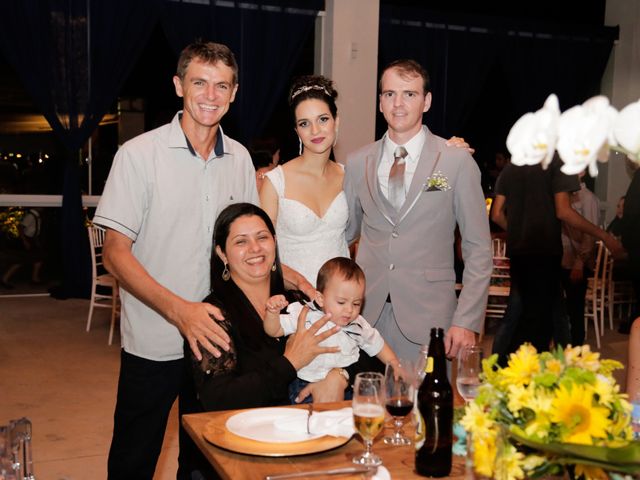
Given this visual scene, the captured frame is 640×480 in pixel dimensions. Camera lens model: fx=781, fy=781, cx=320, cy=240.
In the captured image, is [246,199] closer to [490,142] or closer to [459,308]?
[459,308]

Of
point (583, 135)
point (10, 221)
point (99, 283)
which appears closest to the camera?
point (583, 135)

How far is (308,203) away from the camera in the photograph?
3.22m

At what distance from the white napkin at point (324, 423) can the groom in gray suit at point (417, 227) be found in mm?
954

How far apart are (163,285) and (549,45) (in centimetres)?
865

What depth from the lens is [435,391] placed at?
1.78 metres

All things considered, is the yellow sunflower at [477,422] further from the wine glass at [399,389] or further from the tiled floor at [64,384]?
the tiled floor at [64,384]

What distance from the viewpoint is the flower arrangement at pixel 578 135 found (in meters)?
1.06

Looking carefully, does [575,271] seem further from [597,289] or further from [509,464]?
[509,464]

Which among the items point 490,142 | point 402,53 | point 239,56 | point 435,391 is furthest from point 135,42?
point 435,391

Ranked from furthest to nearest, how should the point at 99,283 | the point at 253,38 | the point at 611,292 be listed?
the point at 253,38 → the point at 611,292 → the point at 99,283

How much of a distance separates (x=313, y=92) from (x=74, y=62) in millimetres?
5845

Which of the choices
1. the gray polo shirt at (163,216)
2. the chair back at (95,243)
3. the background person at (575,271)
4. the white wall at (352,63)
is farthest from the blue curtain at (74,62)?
the gray polo shirt at (163,216)

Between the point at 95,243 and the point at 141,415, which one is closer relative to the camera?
the point at 141,415

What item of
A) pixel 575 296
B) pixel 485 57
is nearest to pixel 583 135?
pixel 575 296
